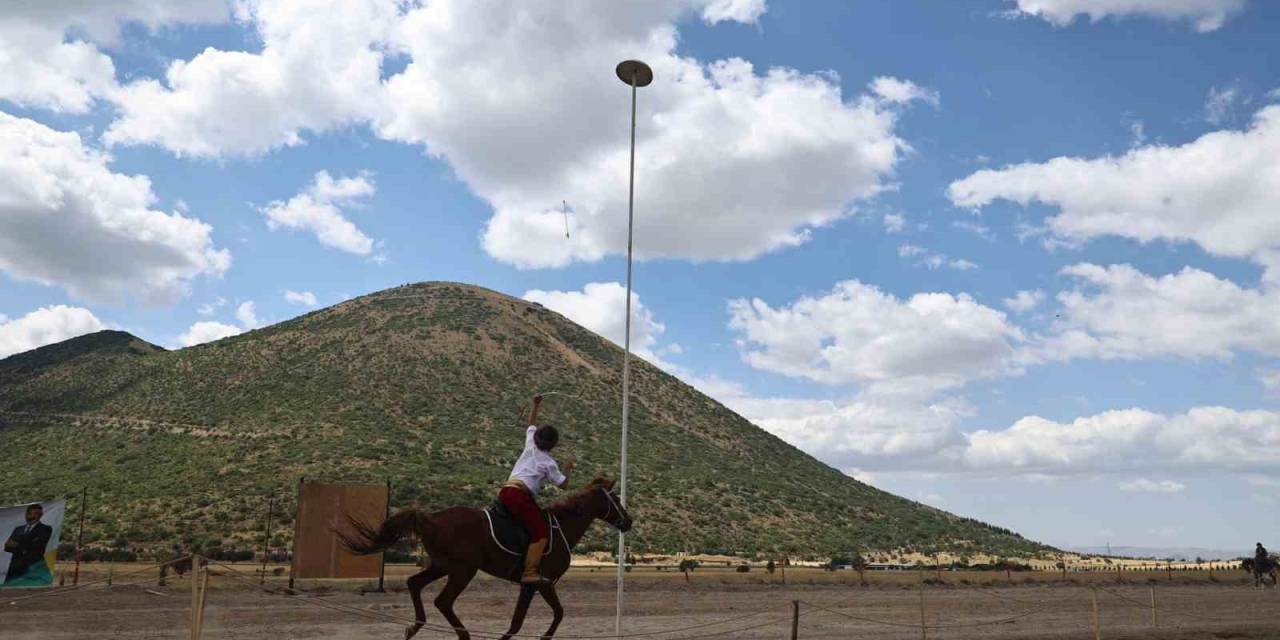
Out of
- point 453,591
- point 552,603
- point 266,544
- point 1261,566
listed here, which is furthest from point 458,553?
point 1261,566

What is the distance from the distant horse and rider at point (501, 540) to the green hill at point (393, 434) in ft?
110

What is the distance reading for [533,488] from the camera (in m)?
10.7

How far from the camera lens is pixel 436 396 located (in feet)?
246

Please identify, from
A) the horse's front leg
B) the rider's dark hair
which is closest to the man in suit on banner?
the rider's dark hair

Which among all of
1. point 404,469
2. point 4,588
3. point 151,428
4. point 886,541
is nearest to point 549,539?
point 4,588

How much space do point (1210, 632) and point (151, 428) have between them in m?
65.7

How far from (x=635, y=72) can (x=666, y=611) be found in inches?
496

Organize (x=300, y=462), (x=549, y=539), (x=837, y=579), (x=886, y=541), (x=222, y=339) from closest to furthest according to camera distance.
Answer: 1. (x=549, y=539)
2. (x=837, y=579)
3. (x=300, y=462)
4. (x=886, y=541)
5. (x=222, y=339)

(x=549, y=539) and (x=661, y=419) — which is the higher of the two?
(x=661, y=419)

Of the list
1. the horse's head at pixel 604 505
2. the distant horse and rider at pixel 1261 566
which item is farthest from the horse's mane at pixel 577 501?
the distant horse and rider at pixel 1261 566

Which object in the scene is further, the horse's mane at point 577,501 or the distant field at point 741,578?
the distant field at point 741,578

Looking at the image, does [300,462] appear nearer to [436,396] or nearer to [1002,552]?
[436,396]

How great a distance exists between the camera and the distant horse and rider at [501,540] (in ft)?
34.0

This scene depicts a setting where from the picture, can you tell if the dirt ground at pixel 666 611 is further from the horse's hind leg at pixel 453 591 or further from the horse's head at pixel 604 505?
the horse's head at pixel 604 505
